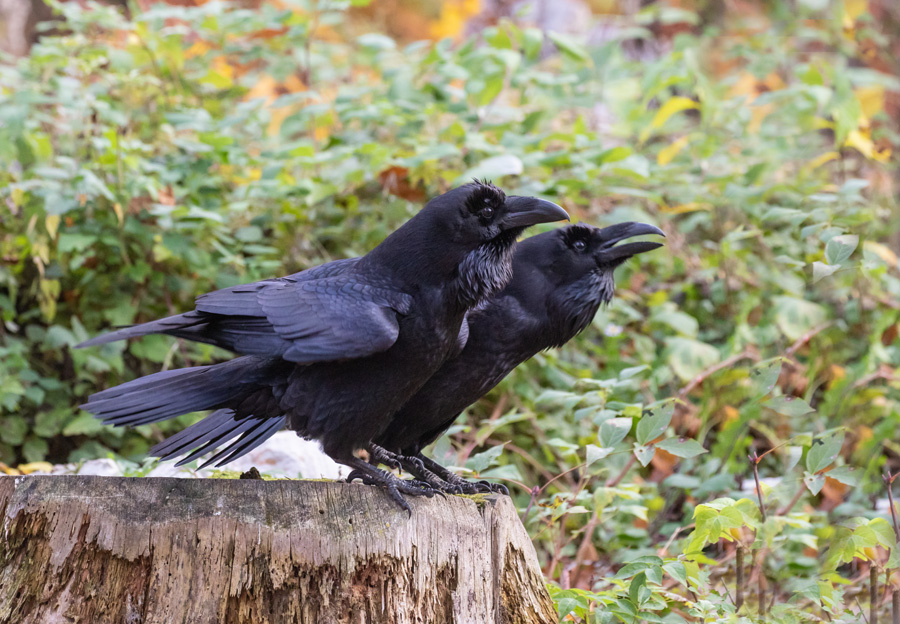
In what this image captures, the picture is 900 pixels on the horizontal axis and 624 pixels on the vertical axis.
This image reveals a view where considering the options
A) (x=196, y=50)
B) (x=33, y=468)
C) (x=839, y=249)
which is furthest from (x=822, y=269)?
(x=196, y=50)

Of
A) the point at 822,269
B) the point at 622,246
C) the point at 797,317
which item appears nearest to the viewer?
the point at 822,269

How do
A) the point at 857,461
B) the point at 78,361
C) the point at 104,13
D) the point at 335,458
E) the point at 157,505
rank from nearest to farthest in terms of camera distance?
the point at 157,505 → the point at 335,458 → the point at 78,361 → the point at 104,13 → the point at 857,461

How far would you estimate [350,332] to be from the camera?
2410 mm

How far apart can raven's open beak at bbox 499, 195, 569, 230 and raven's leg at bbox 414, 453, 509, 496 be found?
3.12 feet

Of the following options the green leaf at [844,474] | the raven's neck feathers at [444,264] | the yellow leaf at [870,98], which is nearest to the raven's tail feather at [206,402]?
the raven's neck feathers at [444,264]

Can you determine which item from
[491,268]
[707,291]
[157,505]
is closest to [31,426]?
[157,505]

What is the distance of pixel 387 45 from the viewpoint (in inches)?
188

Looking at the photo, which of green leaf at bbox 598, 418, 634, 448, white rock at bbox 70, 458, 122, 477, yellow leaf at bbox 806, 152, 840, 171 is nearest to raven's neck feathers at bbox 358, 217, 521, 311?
green leaf at bbox 598, 418, 634, 448

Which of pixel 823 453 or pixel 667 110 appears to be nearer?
pixel 823 453

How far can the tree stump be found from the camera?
2074mm

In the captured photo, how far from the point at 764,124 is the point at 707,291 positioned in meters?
2.06

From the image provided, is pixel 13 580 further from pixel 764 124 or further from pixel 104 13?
pixel 764 124

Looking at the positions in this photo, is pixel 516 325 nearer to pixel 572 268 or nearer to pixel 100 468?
pixel 572 268

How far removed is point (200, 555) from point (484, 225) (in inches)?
52.3
